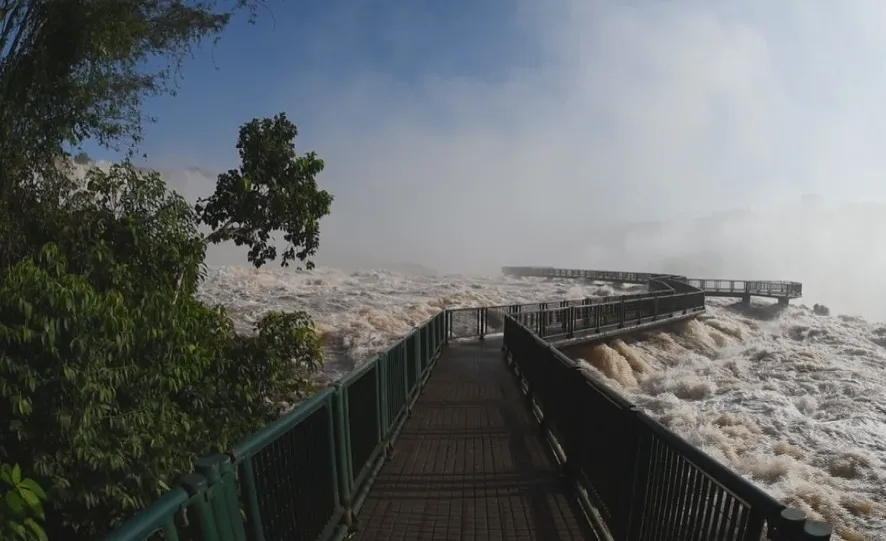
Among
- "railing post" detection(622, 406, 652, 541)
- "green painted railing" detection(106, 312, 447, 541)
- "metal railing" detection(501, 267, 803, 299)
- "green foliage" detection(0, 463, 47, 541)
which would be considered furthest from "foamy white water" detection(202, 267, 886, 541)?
"green foliage" detection(0, 463, 47, 541)

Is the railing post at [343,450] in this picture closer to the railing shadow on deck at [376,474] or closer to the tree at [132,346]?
the railing shadow on deck at [376,474]

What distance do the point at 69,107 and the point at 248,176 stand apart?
8.80 feet

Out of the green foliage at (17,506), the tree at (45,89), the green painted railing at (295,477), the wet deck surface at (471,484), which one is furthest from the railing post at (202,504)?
the tree at (45,89)

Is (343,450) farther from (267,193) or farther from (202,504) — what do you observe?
(267,193)

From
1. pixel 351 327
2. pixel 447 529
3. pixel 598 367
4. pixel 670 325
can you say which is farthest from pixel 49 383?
pixel 670 325

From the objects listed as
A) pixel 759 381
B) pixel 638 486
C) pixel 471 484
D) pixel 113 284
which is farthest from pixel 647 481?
pixel 759 381

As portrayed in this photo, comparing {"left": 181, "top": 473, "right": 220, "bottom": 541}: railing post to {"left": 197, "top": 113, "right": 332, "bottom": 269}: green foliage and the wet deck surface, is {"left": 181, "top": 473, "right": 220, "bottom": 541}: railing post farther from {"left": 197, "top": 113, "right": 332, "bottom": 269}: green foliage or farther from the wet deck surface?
{"left": 197, "top": 113, "right": 332, "bottom": 269}: green foliage

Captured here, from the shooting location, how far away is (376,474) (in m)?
6.25

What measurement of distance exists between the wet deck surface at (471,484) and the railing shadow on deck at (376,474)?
242 millimetres

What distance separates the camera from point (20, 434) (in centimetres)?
484

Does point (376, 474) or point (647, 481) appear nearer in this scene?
point (647, 481)

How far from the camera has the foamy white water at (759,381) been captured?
11859 mm

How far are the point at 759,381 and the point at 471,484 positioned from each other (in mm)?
19076

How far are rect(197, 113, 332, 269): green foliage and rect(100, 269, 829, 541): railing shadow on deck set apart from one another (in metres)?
3.21
